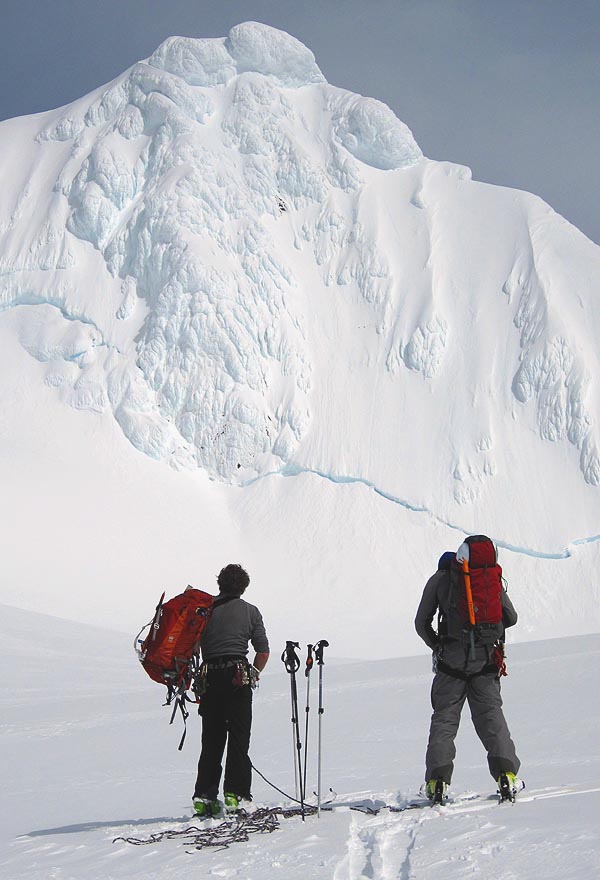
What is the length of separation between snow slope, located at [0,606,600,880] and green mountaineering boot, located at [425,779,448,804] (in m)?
0.16

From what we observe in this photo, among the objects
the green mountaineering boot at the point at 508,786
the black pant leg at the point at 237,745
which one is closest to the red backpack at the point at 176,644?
the black pant leg at the point at 237,745

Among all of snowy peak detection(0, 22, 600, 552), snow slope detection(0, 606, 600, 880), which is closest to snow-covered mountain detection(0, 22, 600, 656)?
snowy peak detection(0, 22, 600, 552)

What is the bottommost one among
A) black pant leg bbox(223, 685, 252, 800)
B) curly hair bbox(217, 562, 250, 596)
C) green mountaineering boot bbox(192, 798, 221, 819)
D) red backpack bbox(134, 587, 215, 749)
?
green mountaineering boot bbox(192, 798, 221, 819)

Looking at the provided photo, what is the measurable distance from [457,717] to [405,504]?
33165 mm

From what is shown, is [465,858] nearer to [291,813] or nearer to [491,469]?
[291,813]

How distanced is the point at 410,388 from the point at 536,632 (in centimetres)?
1247

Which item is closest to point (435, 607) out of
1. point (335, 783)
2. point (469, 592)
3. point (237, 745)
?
point (469, 592)

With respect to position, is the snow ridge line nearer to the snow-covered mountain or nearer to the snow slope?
the snow-covered mountain

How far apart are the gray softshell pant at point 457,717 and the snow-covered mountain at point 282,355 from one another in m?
27.5

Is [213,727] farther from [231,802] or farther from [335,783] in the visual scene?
[335,783]

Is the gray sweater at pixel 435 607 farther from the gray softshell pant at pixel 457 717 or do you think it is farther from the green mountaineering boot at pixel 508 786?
the green mountaineering boot at pixel 508 786

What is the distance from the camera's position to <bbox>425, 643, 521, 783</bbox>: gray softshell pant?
5.45m

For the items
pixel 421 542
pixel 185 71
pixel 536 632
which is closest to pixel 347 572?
pixel 421 542

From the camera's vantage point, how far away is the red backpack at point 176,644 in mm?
5957
